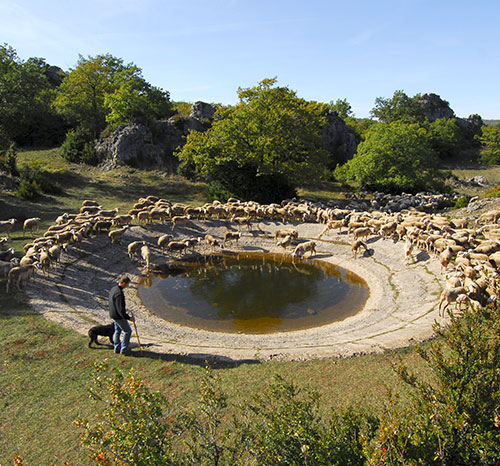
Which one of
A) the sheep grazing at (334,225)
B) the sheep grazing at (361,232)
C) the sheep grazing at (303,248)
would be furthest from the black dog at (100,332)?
the sheep grazing at (334,225)

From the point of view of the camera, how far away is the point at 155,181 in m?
48.8

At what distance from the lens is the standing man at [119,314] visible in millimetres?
12148

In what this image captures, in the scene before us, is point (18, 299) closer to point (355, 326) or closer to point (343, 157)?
point (355, 326)

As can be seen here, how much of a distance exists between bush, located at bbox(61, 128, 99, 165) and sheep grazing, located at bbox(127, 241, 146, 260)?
1264 inches

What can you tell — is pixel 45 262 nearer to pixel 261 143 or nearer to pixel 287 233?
pixel 287 233

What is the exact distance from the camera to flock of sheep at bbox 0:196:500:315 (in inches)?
706

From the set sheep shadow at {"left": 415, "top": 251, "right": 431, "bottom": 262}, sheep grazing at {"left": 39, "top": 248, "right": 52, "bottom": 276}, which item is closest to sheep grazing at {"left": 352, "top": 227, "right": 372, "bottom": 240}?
sheep shadow at {"left": 415, "top": 251, "right": 431, "bottom": 262}

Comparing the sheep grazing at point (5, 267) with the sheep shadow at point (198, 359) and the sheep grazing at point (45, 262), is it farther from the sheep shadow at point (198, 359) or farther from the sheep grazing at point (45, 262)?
the sheep shadow at point (198, 359)

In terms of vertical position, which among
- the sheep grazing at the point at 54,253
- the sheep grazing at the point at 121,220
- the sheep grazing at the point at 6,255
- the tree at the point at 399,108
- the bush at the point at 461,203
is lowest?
the sheep grazing at the point at 6,255

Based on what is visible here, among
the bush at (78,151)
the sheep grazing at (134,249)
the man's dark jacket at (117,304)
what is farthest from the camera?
the bush at (78,151)

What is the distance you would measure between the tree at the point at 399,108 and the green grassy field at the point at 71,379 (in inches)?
3728

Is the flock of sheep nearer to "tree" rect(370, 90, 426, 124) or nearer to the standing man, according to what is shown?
the standing man

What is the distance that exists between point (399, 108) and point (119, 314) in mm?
101997

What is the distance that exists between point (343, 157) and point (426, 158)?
22762 millimetres
